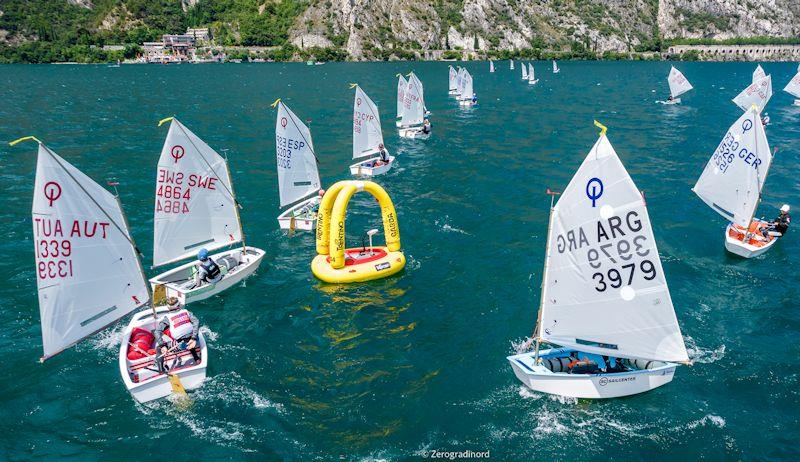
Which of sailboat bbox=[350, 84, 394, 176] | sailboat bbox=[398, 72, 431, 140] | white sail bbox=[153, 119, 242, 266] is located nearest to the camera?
white sail bbox=[153, 119, 242, 266]

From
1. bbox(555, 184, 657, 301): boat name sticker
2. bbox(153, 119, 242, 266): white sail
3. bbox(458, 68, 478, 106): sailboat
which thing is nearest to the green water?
bbox(153, 119, 242, 266): white sail

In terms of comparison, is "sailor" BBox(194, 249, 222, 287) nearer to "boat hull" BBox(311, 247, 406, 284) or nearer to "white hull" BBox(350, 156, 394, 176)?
"boat hull" BBox(311, 247, 406, 284)

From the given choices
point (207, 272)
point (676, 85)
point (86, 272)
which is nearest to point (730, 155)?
point (207, 272)

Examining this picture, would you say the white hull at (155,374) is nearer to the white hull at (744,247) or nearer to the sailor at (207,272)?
the sailor at (207,272)

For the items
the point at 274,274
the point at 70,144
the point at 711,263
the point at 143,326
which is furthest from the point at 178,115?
the point at 711,263

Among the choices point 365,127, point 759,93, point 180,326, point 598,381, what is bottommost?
point 598,381

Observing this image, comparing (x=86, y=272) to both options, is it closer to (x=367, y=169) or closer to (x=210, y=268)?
(x=210, y=268)

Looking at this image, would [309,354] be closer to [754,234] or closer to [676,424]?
[676,424]
